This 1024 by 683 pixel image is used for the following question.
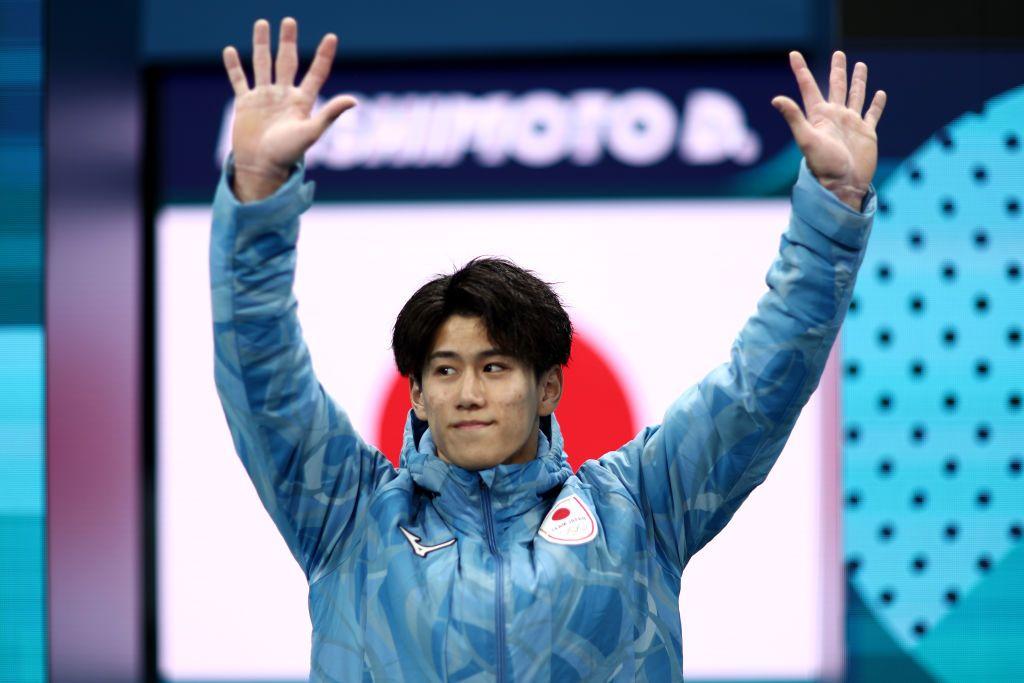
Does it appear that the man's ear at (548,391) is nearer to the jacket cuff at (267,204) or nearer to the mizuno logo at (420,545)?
the mizuno logo at (420,545)

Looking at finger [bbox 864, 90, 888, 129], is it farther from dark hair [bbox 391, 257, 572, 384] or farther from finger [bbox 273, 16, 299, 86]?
finger [bbox 273, 16, 299, 86]

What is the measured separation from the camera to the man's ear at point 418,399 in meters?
1.72

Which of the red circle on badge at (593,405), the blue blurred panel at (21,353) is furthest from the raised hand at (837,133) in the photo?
the blue blurred panel at (21,353)

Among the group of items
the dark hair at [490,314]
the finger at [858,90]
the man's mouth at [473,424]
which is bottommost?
the man's mouth at [473,424]

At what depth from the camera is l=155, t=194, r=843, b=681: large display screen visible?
3666 mm

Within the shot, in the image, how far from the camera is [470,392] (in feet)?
5.36

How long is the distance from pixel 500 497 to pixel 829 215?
0.53m

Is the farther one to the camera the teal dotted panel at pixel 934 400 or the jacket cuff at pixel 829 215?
the teal dotted panel at pixel 934 400

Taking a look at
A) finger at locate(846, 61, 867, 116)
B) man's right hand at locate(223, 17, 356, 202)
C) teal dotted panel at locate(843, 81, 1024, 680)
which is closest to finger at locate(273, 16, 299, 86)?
man's right hand at locate(223, 17, 356, 202)

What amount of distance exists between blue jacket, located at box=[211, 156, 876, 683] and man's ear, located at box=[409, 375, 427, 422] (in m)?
0.03

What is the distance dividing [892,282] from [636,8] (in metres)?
1.04

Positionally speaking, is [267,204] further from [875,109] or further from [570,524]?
[875,109]

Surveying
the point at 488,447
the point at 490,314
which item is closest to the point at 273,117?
the point at 490,314

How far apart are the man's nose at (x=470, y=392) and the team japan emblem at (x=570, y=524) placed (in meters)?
0.17
